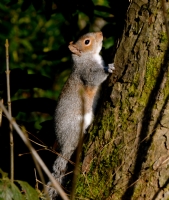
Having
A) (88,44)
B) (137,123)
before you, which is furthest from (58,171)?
(88,44)

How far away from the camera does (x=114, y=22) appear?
327cm

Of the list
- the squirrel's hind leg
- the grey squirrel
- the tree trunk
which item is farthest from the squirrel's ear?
the tree trunk

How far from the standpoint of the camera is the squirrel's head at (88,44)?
10.5 feet

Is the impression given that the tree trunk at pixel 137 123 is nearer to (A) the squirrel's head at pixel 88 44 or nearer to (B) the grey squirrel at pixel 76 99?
(B) the grey squirrel at pixel 76 99

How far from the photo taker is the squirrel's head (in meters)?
3.21

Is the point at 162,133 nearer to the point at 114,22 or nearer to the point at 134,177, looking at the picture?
the point at 134,177

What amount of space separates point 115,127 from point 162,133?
243 mm

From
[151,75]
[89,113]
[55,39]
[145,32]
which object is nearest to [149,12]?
[145,32]

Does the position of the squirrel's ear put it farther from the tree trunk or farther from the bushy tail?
the tree trunk

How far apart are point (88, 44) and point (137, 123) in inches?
51.7

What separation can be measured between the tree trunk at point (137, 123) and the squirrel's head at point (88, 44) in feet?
3.30

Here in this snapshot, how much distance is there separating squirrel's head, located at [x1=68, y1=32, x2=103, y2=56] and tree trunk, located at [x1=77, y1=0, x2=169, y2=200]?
101cm

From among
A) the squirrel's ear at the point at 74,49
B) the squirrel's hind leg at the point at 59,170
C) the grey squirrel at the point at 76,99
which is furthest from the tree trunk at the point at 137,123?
the squirrel's ear at the point at 74,49

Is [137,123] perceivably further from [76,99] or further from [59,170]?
[76,99]
